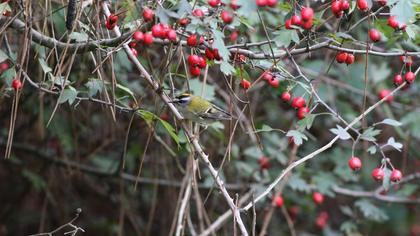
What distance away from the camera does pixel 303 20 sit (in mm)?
1996

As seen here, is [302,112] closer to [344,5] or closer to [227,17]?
[344,5]

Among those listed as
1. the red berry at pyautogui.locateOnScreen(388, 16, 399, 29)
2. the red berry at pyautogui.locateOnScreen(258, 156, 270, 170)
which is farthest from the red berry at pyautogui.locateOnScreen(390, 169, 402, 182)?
the red berry at pyautogui.locateOnScreen(258, 156, 270, 170)

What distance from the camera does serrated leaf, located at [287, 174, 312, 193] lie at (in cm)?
373

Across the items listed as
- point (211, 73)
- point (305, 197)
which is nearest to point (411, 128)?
point (305, 197)

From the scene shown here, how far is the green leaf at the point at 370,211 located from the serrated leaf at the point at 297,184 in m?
0.36

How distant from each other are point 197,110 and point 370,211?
162 centimetres

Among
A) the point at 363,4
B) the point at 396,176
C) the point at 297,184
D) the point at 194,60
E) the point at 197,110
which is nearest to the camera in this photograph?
the point at 363,4

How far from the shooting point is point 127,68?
3.24 metres

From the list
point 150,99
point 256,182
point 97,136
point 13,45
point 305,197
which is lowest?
point 305,197

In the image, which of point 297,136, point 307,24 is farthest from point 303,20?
point 297,136

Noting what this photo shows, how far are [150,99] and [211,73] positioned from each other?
0.42 m

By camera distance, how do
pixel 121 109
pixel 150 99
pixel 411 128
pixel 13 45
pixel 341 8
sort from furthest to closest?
pixel 411 128
pixel 150 99
pixel 13 45
pixel 121 109
pixel 341 8

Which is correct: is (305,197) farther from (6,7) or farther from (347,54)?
(6,7)

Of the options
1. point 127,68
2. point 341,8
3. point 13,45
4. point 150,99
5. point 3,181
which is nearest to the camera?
point 341,8
